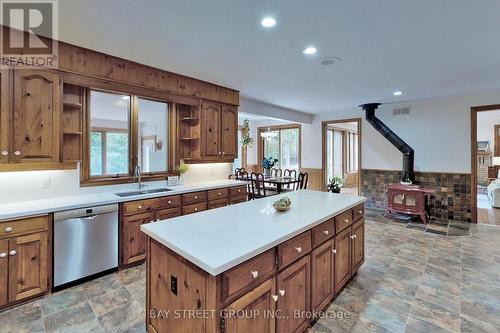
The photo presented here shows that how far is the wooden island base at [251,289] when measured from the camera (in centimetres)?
125

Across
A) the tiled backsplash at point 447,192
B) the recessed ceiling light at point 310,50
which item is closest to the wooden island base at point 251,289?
the recessed ceiling light at point 310,50

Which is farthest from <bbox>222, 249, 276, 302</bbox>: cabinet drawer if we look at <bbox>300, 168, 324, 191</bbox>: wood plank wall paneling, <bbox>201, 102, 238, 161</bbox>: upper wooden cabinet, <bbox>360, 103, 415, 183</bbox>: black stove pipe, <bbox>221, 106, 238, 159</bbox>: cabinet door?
<bbox>300, 168, 324, 191</bbox>: wood plank wall paneling

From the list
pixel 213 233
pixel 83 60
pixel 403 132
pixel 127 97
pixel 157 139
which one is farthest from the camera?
pixel 403 132

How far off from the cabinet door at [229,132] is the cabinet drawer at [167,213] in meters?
1.40

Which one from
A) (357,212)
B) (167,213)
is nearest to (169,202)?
(167,213)

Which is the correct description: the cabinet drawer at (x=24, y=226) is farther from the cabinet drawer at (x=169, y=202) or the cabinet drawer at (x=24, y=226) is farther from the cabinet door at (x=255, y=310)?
the cabinet door at (x=255, y=310)

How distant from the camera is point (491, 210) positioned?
19.4 ft

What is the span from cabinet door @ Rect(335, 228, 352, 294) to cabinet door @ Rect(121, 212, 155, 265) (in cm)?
221

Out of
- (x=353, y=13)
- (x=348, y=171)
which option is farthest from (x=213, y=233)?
(x=348, y=171)

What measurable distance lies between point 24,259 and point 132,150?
1.68 m

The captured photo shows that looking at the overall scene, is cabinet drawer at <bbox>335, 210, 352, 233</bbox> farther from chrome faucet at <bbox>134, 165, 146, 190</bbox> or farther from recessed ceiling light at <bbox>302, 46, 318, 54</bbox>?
chrome faucet at <bbox>134, 165, 146, 190</bbox>

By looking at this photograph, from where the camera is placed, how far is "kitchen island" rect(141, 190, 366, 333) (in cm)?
126

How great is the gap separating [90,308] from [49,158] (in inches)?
60.9

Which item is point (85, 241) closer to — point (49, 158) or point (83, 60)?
point (49, 158)
